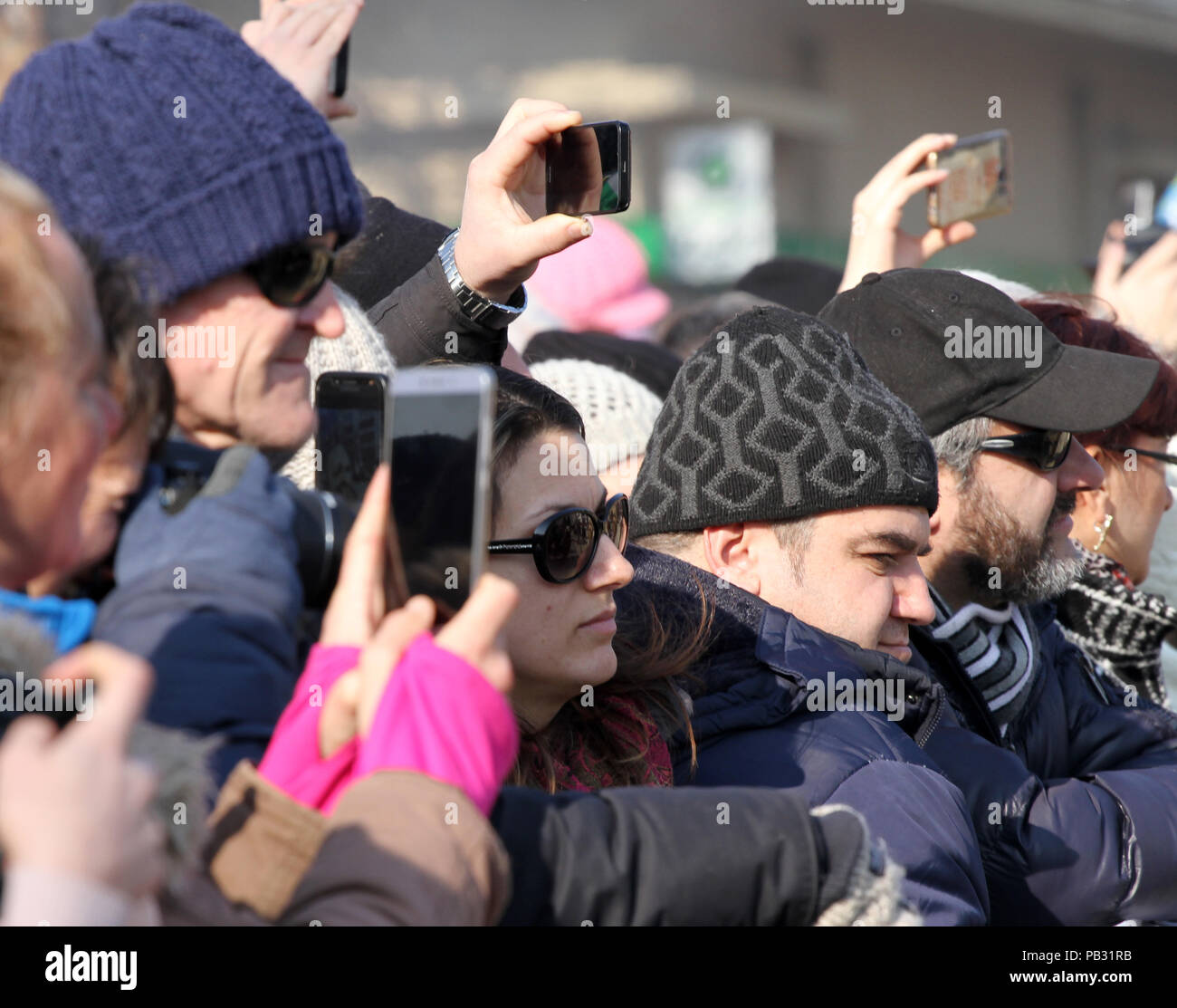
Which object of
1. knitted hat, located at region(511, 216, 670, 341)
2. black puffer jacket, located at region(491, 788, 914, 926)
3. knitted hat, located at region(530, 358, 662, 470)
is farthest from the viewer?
knitted hat, located at region(511, 216, 670, 341)

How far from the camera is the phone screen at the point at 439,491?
139 centimetres

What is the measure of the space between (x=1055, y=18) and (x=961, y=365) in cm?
1710

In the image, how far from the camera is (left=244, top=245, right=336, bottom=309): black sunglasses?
5.31 ft

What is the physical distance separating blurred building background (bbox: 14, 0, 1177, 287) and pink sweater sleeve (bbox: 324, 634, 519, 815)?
13737 millimetres

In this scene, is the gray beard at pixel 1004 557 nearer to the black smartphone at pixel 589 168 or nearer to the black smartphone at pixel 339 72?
the black smartphone at pixel 589 168

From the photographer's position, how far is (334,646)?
1.41 m

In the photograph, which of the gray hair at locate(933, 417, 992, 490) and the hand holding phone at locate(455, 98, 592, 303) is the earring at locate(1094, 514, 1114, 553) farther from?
the hand holding phone at locate(455, 98, 592, 303)

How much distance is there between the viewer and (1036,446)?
A: 3.40 m

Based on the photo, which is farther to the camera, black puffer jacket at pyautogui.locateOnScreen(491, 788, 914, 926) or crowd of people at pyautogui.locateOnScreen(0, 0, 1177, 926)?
black puffer jacket at pyautogui.locateOnScreen(491, 788, 914, 926)
